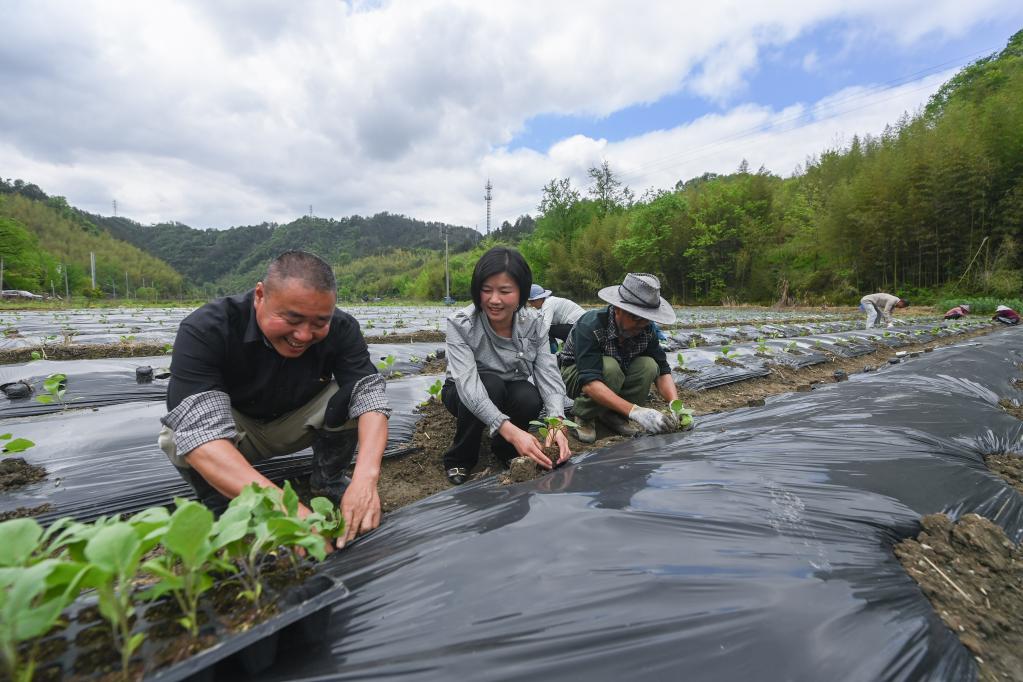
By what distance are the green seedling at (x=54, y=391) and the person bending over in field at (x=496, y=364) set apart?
2.51 m

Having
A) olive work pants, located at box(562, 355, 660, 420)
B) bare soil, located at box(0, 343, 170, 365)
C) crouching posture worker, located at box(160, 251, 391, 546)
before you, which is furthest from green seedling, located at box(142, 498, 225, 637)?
bare soil, located at box(0, 343, 170, 365)

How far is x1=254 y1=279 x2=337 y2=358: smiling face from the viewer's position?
4.82 ft

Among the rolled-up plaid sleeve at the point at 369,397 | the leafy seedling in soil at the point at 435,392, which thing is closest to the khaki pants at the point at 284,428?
the rolled-up plaid sleeve at the point at 369,397

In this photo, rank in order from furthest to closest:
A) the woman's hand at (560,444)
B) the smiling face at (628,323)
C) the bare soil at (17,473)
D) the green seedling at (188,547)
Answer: the smiling face at (628,323) < the bare soil at (17,473) < the woman's hand at (560,444) < the green seedling at (188,547)

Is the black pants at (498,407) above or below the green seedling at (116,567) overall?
below

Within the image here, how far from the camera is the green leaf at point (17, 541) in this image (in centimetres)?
62

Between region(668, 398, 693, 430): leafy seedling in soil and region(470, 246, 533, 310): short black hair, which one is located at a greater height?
region(470, 246, 533, 310): short black hair

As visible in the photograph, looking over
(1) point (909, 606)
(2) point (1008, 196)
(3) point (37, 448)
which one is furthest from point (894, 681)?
(2) point (1008, 196)

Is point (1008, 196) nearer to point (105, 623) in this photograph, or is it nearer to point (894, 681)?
point (894, 681)

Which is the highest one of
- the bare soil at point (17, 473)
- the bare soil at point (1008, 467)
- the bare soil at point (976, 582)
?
the bare soil at point (17, 473)

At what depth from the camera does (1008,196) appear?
14234mm

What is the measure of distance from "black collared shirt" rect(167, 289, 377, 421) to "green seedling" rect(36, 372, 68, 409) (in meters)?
1.90

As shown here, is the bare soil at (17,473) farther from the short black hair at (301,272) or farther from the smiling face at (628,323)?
the smiling face at (628,323)

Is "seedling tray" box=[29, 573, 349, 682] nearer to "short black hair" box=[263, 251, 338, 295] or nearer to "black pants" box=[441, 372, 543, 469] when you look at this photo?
"short black hair" box=[263, 251, 338, 295]
